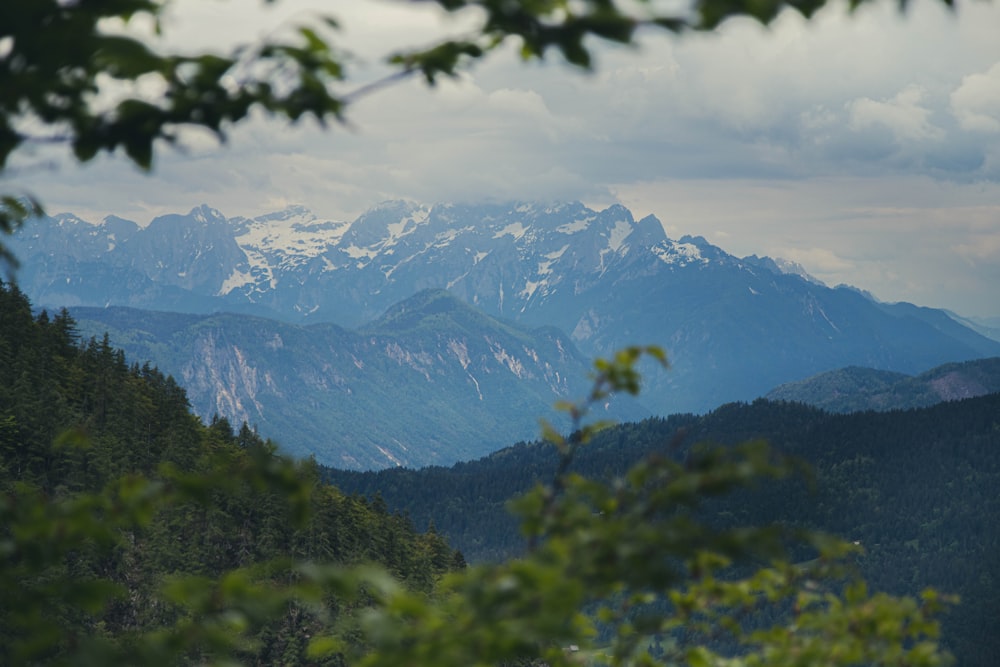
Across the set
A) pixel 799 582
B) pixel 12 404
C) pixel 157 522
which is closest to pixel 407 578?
pixel 157 522

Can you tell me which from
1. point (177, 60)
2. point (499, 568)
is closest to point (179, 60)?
point (177, 60)

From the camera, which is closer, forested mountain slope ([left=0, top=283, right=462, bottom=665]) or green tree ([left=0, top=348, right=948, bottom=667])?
green tree ([left=0, top=348, right=948, bottom=667])

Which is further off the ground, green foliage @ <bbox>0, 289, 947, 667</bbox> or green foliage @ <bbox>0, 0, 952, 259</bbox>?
green foliage @ <bbox>0, 0, 952, 259</bbox>

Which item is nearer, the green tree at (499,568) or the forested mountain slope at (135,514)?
the green tree at (499,568)

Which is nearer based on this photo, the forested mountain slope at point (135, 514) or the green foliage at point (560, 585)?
the green foliage at point (560, 585)

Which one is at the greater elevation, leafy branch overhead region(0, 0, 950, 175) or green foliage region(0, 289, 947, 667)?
leafy branch overhead region(0, 0, 950, 175)

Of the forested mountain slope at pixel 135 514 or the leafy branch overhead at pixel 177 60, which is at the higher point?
the leafy branch overhead at pixel 177 60

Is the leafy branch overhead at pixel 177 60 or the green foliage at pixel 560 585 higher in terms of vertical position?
the leafy branch overhead at pixel 177 60

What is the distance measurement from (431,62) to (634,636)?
4.56 meters

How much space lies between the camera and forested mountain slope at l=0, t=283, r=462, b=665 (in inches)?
205

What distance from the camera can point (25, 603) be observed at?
209 inches

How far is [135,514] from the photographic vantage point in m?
5.30

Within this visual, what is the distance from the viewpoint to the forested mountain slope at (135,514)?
522 cm

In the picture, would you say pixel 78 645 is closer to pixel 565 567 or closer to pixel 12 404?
pixel 565 567
